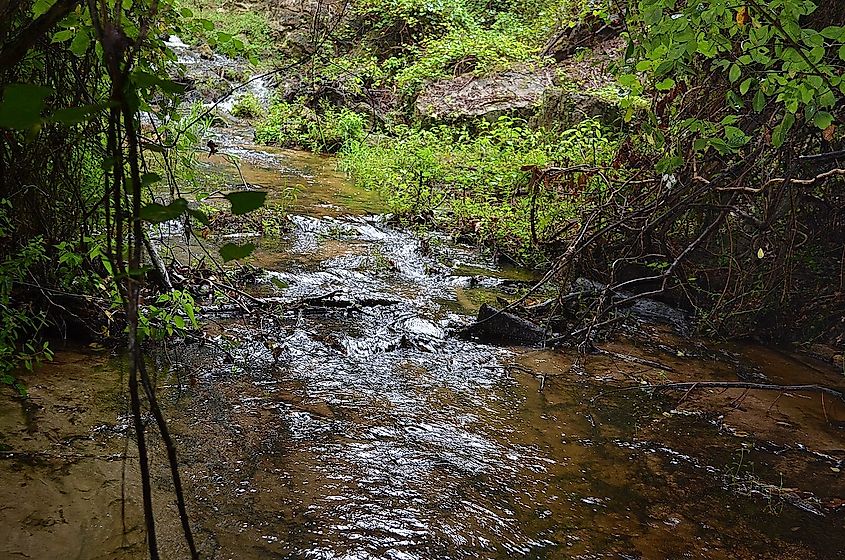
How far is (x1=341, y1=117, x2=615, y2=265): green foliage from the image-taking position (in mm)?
6449

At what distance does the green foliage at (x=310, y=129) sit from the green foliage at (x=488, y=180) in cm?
174

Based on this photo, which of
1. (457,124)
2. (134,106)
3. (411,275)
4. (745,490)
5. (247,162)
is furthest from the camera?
(457,124)

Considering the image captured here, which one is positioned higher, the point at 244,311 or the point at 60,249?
the point at 60,249

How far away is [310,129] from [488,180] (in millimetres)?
5865

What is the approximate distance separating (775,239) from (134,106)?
466 cm

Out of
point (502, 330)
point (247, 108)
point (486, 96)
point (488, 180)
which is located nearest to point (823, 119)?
point (502, 330)

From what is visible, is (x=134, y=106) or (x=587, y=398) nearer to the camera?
(x=134, y=106)

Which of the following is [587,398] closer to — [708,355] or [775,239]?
[708,355]

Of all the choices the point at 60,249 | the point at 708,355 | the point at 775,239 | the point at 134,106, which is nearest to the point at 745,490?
the point at 708,355

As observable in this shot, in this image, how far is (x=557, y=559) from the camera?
2412 mm

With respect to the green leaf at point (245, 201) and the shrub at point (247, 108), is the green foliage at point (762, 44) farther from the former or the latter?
the shrub at point (247, 108)

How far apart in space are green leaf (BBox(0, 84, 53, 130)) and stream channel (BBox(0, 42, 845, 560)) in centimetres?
96

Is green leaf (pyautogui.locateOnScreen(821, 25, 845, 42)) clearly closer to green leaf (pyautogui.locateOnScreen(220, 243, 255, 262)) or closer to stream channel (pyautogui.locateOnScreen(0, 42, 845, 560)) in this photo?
stream channel (pyautogui.locateOnScreen(0, 42, 845, 560))

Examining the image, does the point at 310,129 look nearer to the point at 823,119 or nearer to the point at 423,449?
the point at 423,449
